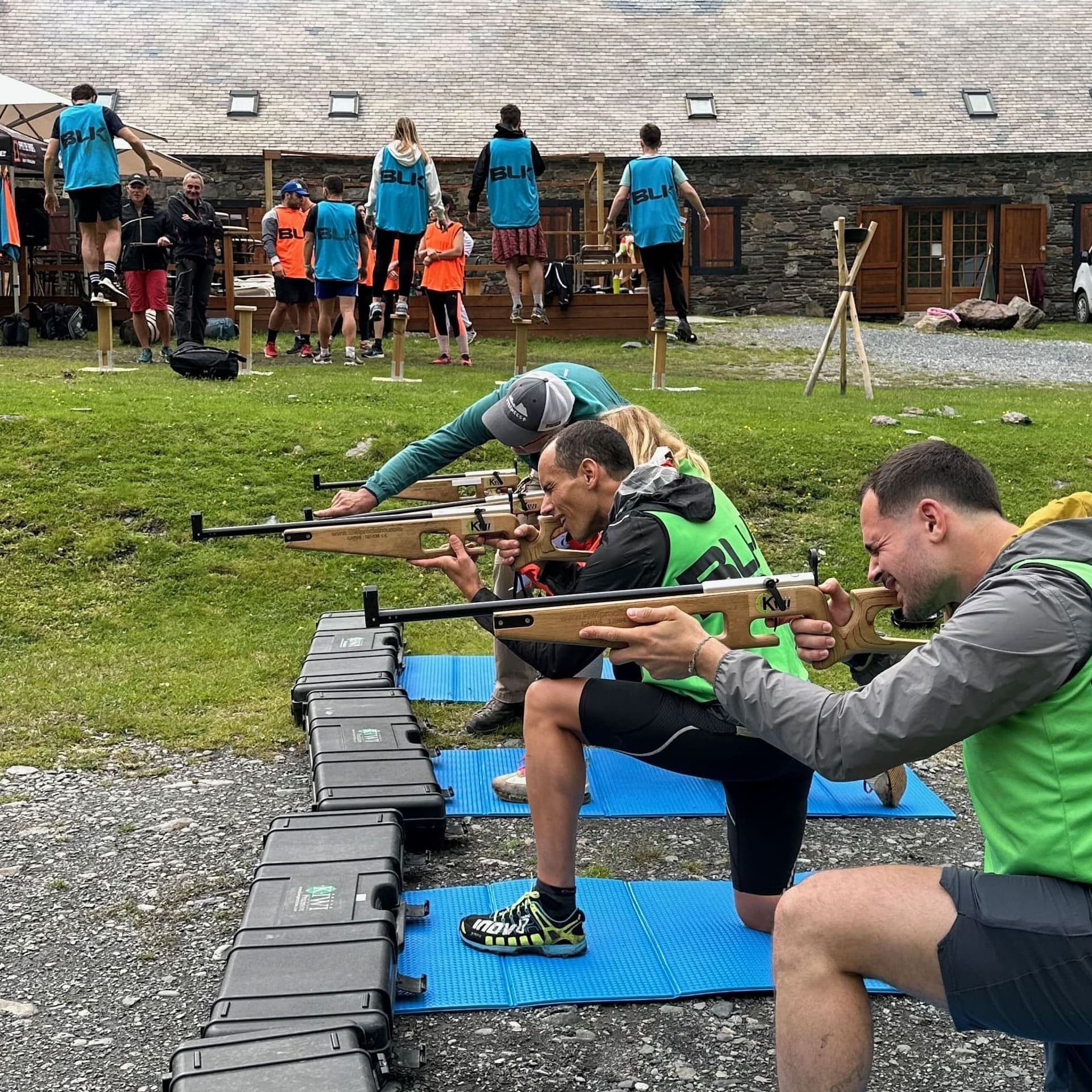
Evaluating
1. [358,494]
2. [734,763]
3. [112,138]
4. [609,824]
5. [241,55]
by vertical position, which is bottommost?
[609,824]

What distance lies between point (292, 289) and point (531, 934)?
11882mm

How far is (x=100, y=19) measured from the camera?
96.3 ft

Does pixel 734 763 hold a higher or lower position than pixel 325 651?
higher

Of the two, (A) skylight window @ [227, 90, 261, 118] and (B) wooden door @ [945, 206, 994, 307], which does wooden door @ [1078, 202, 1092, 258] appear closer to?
(B) wooden door @ [945, 206, 994, 307]

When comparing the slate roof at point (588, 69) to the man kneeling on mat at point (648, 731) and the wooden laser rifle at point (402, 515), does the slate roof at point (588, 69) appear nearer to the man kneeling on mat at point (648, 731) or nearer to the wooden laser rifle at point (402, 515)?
the wooden laser rifle at point (402, 515)

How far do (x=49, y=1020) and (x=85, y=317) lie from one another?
52.4ft

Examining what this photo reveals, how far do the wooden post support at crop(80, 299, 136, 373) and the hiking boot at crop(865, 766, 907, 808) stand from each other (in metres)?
9.02

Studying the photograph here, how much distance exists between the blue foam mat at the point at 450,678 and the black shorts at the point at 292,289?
27.3 ft

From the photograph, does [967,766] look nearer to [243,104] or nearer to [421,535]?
[421,535]

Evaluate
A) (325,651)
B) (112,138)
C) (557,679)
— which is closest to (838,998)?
(557,679)

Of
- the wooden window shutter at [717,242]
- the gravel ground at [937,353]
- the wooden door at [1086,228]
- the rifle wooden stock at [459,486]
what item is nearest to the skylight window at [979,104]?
the wooden door at [1086,228]

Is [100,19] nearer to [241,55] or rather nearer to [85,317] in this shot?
[241,55]

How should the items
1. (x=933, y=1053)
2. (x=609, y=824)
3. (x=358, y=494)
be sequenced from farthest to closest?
(x=358, y=494) → (x=609, y=824) → (x=933, y=1053)

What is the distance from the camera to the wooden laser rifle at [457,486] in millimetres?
6270
